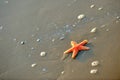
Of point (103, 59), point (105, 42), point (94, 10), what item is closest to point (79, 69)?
point (103, 59)

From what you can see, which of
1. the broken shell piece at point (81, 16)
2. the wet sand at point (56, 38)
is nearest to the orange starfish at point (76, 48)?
the wet sand at point (56, 38)

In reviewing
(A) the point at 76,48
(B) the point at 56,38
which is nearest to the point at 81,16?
(B) the point at 56,38

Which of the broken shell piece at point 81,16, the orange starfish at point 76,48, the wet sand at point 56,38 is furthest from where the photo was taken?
the broken shell piece at point 81,16

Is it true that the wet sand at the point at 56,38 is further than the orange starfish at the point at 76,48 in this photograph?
No

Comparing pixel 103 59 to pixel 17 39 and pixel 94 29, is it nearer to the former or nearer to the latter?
pixel 94 29

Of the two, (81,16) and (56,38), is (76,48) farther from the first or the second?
(81,16)

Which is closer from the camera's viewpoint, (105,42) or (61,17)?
(105,42)

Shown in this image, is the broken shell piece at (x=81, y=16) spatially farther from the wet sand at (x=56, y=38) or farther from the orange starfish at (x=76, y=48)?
the orange starfish at (x=76, y=48)

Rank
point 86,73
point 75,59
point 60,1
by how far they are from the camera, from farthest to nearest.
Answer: point 60,1
point 75,59
point 86,73

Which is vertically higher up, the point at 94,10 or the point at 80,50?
the point at 94,10
